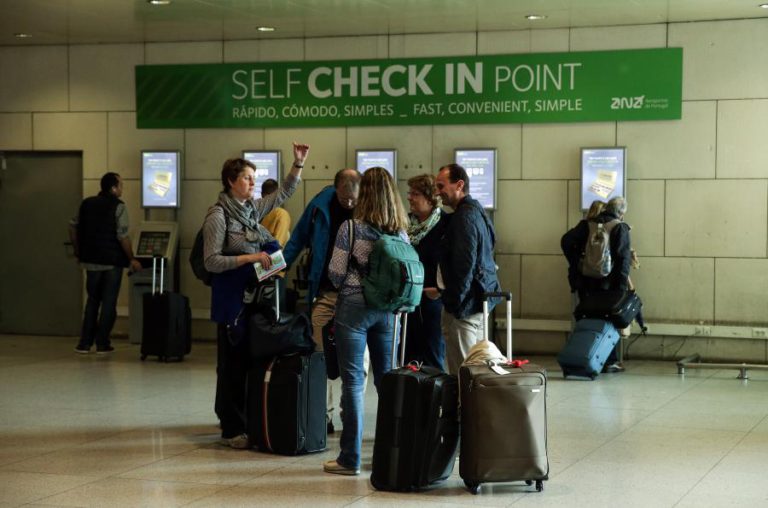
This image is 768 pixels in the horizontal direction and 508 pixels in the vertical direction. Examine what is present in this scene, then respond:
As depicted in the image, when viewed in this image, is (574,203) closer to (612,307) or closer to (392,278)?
(612,307)

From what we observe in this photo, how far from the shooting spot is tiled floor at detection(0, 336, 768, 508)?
230 inches

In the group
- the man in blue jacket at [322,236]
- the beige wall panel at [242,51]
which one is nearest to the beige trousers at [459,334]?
the man in blue jacket at [322,236]

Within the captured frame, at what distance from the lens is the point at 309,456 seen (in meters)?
6.88

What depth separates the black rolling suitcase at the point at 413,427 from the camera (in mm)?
5848

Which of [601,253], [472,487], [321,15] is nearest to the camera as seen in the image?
[472,487]

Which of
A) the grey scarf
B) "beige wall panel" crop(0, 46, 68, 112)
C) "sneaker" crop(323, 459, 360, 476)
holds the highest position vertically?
"beige wall panel" crop(0, 46, 68, 112)

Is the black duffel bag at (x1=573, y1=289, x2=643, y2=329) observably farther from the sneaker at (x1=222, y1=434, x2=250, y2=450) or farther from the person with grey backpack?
the sneaker at (x1=222, y1=434, x2=250, y2=450)

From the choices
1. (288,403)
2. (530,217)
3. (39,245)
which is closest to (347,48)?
(530,217)

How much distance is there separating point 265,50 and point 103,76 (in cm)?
209

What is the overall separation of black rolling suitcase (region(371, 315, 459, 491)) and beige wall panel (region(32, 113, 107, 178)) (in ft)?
28.8

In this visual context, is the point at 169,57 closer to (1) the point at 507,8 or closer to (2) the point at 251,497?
(1) the point at 507,8

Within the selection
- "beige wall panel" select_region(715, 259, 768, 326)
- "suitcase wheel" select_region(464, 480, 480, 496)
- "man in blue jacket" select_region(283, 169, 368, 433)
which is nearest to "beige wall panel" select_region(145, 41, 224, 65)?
"beige wall panel" select_region(715, 259, 768, 326)

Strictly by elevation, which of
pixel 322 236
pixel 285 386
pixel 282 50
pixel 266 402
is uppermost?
pixel 282 50

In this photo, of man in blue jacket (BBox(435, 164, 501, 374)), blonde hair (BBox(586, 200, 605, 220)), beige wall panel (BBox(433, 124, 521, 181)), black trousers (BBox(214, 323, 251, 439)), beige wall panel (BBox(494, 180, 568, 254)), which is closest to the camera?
man in blue jacket (BBox(435, 164, 501, 374))
